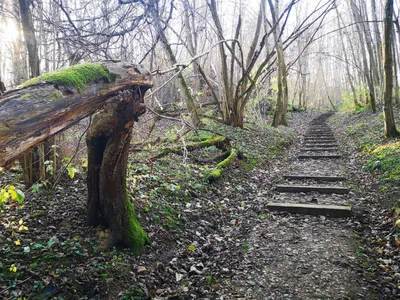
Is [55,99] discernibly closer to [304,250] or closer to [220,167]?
[304,250]

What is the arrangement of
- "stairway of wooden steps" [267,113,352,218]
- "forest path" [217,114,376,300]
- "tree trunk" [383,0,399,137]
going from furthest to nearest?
"tree trunk" [383,0,399,137] < "stairway of wooden steps" [267,113,352,218] < "forest path" [217,114,376,300]

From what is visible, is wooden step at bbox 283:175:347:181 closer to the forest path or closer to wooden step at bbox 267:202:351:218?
the forest path

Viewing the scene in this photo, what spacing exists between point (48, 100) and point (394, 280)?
380 centimetres

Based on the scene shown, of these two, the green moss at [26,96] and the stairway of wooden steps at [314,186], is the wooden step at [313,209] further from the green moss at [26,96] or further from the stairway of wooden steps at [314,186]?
the green moss at [26,96]

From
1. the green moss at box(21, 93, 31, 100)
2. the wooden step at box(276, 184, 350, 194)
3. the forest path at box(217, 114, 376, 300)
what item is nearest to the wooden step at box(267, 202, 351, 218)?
the forest path at box(217, 114, 376, 300)

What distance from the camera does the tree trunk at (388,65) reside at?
830 centimetres

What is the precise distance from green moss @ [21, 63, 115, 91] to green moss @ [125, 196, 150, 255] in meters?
1.63

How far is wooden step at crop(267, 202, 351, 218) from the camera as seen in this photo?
498cm

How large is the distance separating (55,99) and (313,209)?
436cm

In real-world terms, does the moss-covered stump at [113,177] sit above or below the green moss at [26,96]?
below

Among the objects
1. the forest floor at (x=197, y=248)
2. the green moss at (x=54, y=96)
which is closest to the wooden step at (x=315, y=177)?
the forest floor at (x=197, y=248)

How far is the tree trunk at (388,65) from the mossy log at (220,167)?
14.7 ft

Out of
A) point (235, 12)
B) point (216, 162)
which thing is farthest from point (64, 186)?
point (235, 12)

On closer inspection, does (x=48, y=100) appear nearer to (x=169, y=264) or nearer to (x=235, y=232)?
(x=169, y=264)
